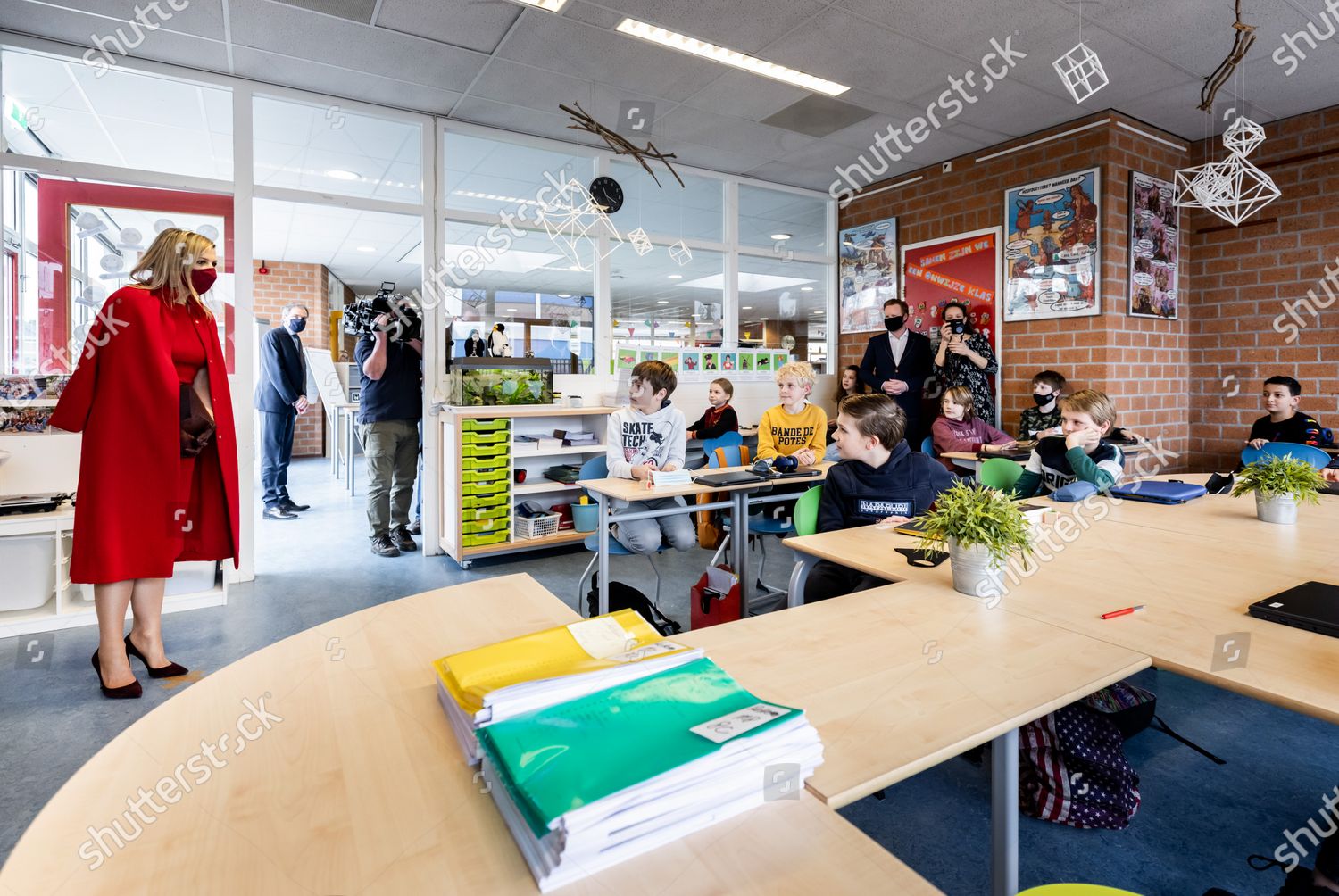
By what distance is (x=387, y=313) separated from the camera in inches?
182

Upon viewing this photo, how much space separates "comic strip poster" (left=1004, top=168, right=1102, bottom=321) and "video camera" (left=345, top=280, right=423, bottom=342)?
443 centimetres

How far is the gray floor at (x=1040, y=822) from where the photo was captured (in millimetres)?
1670

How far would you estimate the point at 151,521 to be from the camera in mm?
2395

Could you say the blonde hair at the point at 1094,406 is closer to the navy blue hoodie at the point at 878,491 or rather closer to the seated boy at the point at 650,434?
the navy blue hoodie at the point at 878,491

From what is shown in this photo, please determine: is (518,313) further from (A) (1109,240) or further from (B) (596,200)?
(A) (1109,240)

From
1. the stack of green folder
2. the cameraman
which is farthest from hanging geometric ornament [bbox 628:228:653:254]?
the stack of green folder

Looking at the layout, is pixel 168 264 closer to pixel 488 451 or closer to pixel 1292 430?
pixel 488 451

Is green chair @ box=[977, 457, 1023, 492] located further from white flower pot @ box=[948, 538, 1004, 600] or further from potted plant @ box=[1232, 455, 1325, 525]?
white flower pot @ box=[948, 538, 1004, 600]

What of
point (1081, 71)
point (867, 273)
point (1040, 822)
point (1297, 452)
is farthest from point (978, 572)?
point (867, 273)

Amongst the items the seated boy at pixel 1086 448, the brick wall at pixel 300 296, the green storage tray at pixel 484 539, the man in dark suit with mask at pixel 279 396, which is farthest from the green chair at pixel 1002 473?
the brick wall at pixel 300 296

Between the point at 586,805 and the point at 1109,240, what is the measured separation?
5472mm

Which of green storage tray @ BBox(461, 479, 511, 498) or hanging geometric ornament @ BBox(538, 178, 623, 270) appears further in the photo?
hanging geometric ornament @ BBox(538, 178, 623, 270)

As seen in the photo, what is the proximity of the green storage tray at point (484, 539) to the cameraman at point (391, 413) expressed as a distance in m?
0.64

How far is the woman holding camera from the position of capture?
17.7 ft
